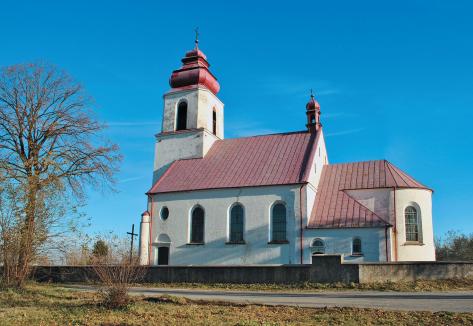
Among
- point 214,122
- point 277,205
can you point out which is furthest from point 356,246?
point 214,122

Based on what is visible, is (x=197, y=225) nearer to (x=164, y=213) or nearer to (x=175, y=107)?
(x=164, y=213)

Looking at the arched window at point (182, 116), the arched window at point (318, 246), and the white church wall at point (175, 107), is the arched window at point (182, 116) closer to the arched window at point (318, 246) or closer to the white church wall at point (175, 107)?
the white church wall at point (175, 107)

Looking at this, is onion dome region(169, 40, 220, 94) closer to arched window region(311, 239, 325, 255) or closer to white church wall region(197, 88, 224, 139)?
white church wall region(197, 88, 224, 139)

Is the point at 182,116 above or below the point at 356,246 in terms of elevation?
above

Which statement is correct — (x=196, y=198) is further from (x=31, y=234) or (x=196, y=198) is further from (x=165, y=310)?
(x=165, y=310)

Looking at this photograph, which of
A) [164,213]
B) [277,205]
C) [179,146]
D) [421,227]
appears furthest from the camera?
[179,146]

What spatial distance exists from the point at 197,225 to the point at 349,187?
1090cm

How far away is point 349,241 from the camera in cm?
2888

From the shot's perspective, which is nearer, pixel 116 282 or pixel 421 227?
pixel 116 282

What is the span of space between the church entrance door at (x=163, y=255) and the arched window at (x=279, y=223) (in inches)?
314

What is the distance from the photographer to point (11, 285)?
17984mm

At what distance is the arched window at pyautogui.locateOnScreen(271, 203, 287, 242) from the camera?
3083cm

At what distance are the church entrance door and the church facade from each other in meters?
0.07

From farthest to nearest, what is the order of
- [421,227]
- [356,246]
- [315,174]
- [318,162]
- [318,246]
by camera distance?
[318,162]
[315,174]
[421,227]
[318,246]
[356,246]
